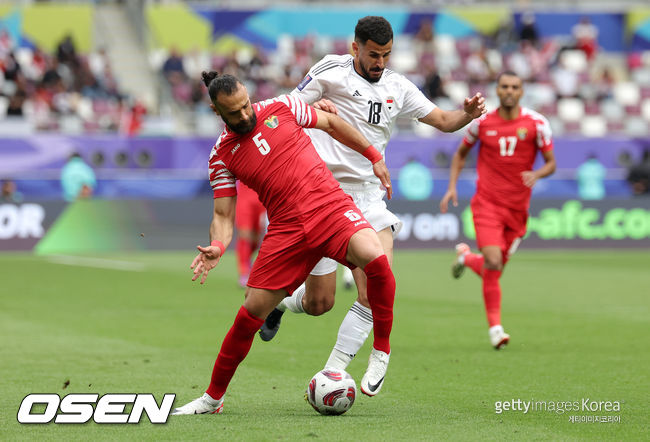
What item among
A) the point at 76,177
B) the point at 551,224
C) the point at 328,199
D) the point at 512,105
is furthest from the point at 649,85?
the point at 328,199

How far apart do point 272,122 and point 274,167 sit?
296 millimetres

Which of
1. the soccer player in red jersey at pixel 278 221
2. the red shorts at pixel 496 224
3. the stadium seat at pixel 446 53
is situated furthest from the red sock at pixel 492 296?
the stadium seat at pixel 446 53

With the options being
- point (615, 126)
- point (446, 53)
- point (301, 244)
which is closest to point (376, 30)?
point (301, 244)

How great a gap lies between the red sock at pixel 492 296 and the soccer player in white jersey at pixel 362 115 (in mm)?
2503

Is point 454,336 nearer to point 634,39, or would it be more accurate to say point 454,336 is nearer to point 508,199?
point 508,199

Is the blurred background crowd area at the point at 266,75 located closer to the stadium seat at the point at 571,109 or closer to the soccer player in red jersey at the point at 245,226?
the stadium seat at the point at 571,109

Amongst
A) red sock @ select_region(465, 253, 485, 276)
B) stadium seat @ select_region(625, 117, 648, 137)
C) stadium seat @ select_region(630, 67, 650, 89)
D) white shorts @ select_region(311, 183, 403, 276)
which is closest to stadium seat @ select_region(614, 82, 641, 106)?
stadium seat @ select_region(630, 67, 650, 89)

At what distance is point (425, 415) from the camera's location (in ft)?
21.7

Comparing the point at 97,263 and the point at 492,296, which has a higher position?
the point at 492,296

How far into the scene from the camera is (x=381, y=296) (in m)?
6.80

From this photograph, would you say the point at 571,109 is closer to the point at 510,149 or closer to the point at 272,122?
the point at 510,149

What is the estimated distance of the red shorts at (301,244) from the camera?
664cm

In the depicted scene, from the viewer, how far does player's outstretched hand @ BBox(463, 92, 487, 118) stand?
7296 millimetres

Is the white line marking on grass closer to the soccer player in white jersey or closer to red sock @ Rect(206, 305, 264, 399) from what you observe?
the soccer player in white jersey
